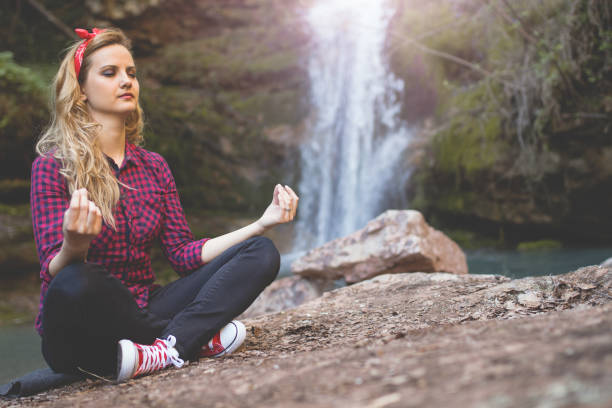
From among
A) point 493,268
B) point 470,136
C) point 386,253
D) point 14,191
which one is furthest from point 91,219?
point 470,136

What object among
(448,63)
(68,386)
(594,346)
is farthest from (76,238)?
(448,63)

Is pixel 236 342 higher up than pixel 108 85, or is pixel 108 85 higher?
pixel 108 85

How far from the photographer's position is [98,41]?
6.81ft

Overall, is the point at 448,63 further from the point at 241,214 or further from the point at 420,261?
the point at 420,261

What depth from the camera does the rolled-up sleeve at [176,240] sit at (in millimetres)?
2152

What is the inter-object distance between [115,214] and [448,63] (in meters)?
7.71

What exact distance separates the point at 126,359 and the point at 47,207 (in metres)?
0.63

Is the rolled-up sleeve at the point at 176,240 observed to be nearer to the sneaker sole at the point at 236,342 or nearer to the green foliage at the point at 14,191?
the sneaker sole at the point at 236,342

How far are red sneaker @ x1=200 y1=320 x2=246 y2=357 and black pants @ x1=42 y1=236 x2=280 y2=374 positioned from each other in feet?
0.16

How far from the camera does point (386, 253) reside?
13.1 feet

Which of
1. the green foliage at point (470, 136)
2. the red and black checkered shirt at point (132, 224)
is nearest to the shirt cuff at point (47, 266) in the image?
the red and black checkered shirt at point (132, 224)

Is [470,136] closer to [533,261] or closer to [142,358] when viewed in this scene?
[533,261]

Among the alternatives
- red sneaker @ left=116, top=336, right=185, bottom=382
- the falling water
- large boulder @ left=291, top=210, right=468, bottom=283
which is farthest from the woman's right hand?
the falling water

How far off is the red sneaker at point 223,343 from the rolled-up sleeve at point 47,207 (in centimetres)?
64
